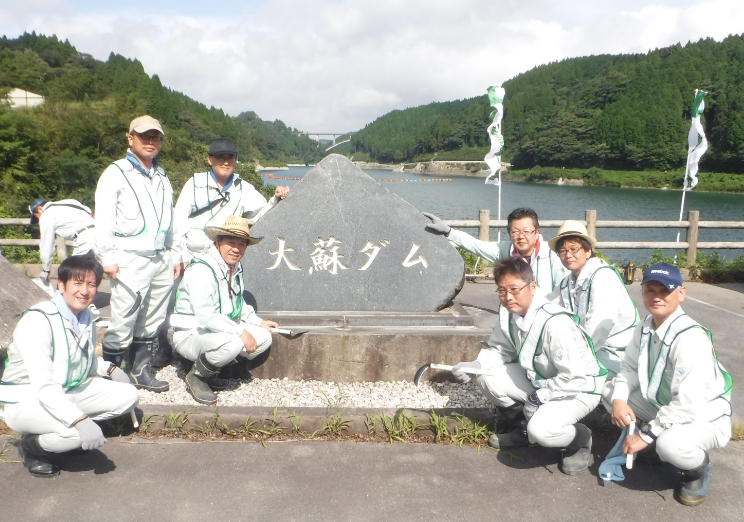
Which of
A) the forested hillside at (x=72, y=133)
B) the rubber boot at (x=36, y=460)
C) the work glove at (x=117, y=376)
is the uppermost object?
the forested hillside at (x=72, y=133)

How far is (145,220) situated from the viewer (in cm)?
353

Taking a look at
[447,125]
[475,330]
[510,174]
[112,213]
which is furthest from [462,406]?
[447,125]

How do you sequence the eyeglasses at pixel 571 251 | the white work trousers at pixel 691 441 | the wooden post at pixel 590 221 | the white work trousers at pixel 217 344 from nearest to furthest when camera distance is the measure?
the white work trousers at pixel 691 441 → the eyeglasses at pixel 571 251 → the white work trousers at pixel 217 344 → the wooden post at pixel 590 221

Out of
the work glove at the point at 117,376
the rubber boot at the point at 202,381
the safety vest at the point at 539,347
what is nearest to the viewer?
the safety vest at the point at 539,347

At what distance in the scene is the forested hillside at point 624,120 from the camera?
157 feet

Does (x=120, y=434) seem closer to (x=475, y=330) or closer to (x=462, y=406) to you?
(x=462, y=406)

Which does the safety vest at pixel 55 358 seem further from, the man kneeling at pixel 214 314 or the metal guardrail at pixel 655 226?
the metal guardrail at pixel 655 226

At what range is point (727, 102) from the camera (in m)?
47.2

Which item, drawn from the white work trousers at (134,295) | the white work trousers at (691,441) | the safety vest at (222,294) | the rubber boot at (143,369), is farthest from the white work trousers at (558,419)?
A: the white work trousers at (134,295)

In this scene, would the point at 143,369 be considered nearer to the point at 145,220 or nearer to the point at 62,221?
the point at 145,220

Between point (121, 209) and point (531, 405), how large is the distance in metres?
2.65

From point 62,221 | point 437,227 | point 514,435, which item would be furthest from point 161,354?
point 514,435

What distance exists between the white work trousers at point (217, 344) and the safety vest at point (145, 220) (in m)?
0.60

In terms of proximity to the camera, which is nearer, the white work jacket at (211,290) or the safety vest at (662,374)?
the safety vest at (662,374)
